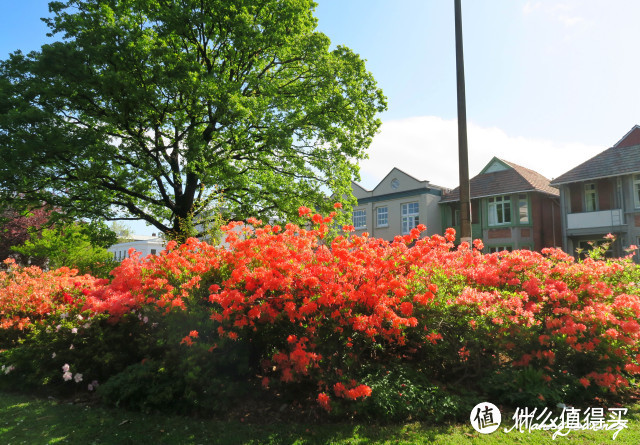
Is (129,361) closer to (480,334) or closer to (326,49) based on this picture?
(480,334)

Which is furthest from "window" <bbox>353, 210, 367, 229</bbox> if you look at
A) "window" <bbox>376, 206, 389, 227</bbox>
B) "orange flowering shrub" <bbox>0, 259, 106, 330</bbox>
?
"orange flowering shrub" <bbox>0, 259, 106, 330</bbox>

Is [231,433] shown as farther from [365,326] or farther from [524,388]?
[524,388]

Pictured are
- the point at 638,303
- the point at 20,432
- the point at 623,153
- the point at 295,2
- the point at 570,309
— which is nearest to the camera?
the point at 20,432

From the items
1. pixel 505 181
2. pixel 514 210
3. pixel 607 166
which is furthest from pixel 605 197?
pixel 505 181

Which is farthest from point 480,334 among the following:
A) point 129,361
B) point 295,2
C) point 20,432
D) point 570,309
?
point 295,2

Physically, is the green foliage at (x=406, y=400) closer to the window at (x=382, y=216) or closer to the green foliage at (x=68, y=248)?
the green foliage at (x=68, y=248)

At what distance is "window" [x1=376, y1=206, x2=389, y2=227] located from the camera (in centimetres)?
3212

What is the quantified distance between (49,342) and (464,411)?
548 centimetres

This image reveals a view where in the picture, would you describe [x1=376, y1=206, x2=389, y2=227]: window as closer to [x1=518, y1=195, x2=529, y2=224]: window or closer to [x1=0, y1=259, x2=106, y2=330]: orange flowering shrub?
[x1=518, y1=195, x2=529, y2=224]: window

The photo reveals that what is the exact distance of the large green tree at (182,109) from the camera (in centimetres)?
1183

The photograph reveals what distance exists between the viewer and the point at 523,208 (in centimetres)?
2520

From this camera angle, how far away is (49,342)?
218 inches

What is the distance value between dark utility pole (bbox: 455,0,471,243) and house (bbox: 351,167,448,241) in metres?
20.4

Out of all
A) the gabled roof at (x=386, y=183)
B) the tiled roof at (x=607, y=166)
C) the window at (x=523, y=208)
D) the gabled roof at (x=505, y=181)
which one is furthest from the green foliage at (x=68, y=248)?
the tiled roof at (x=607, y=166)
